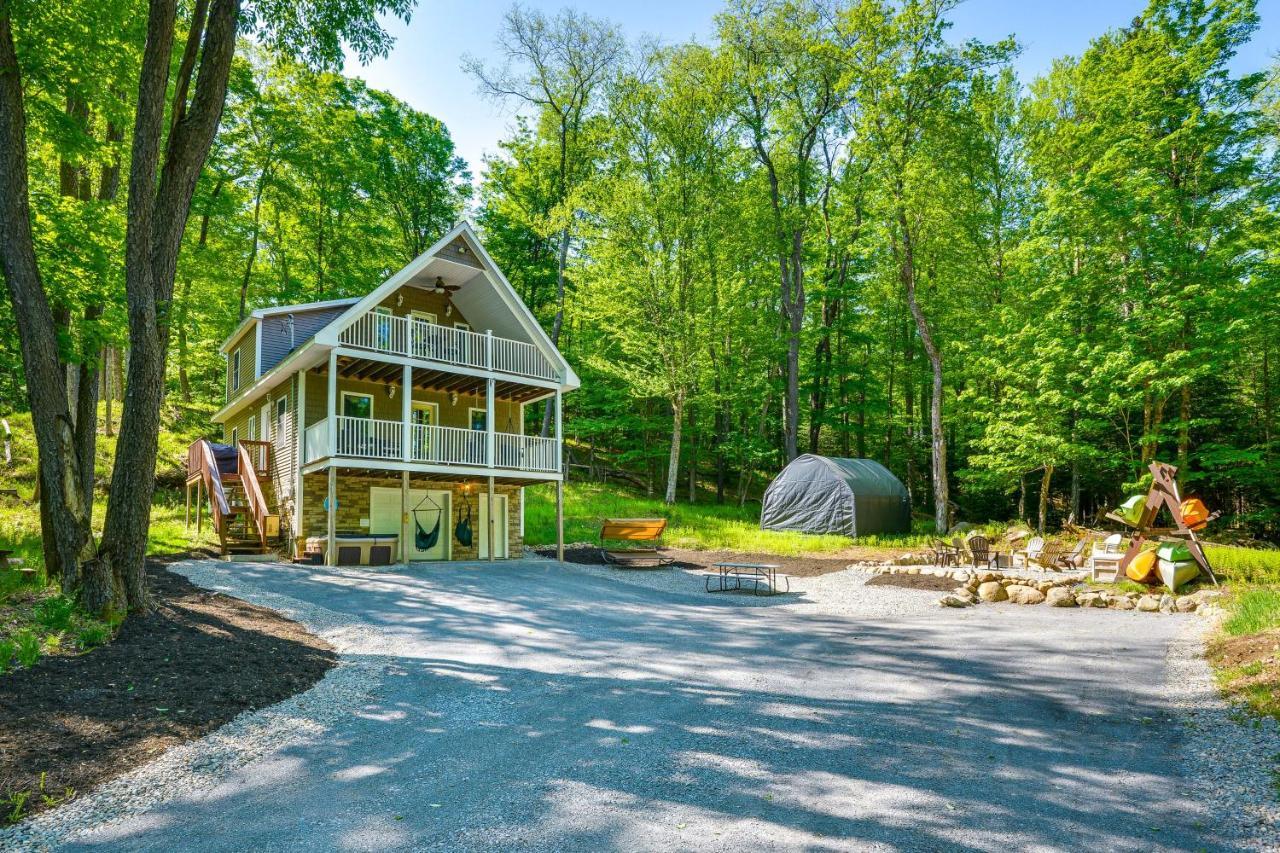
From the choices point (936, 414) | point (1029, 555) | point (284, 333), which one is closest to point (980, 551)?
point (1029, 555)

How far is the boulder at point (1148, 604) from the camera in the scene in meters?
10.8

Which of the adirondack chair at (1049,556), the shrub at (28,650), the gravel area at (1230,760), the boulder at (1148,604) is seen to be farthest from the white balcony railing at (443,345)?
the gravel area at (1230,760)

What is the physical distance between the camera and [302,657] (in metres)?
7.16

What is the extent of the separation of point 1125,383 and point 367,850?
2124 centimetres

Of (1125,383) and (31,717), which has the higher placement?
(1125,383)

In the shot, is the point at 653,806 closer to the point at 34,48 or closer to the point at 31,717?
the point at 31,717

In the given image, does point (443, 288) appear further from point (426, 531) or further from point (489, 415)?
point (426, 531)

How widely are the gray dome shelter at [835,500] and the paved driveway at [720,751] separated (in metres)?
12.5

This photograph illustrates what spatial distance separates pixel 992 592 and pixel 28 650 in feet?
41.9

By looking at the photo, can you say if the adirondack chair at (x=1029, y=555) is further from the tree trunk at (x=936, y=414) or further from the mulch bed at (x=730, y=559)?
the tree trunk at (x=936, y=414)

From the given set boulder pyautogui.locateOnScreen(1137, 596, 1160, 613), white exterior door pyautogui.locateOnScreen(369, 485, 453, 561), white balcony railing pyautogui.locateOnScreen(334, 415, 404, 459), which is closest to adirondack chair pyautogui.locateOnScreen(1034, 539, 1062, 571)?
boulder pyautogui.locateOnScreen(1137, 596, 1160, 613)

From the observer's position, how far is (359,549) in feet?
49.3

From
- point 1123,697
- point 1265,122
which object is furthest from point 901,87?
point 1123,697

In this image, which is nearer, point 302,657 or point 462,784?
point 462,784
